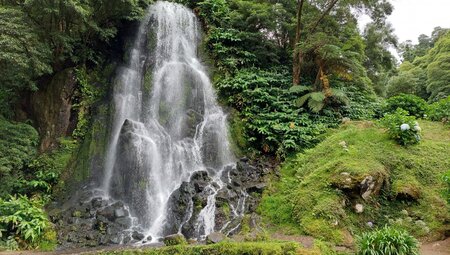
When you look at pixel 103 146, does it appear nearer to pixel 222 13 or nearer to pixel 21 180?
pixel 21 180

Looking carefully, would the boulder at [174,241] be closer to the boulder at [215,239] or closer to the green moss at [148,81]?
the boulder at [215,239]

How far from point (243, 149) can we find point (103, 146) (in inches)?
207

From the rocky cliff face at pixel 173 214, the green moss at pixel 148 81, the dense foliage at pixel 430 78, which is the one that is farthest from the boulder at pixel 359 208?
the dense foliage at pixel 430 78

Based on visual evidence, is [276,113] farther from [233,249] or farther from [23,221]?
[23,221]

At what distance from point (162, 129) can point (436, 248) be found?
9141 mm

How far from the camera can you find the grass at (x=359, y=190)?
25.1 feet

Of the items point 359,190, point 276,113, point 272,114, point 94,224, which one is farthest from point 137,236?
point 276,113

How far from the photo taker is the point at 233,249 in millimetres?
6211

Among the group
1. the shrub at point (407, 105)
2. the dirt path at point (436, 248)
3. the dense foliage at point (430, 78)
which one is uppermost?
the dense foliage at point (430, 78)

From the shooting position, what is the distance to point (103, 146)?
459 inches

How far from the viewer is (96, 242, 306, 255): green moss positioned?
6.00 metres

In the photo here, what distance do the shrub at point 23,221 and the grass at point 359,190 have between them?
6.11m

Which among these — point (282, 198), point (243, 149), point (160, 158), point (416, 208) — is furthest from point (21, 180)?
point (416, 208)

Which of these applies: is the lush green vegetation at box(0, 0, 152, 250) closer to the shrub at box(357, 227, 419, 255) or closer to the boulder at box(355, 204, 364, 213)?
the shrub at box(357, 227, 419, 255)
